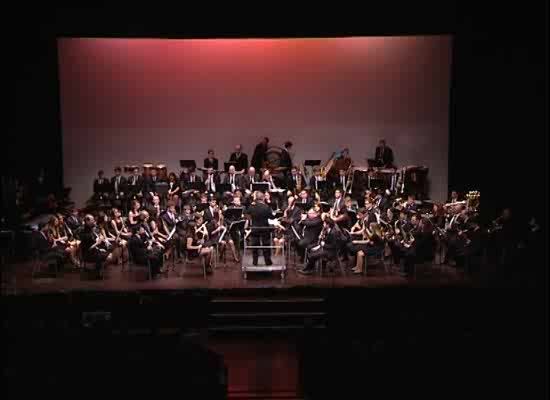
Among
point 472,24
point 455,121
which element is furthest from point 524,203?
point 472,24

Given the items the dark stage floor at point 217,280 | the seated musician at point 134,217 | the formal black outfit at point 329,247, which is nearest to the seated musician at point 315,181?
the formal black outfit at point 329,247

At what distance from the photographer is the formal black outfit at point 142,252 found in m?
11.4

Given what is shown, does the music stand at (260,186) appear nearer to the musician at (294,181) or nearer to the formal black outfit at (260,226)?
the musician at (294,181)

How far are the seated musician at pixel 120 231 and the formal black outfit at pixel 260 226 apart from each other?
2.15 meters

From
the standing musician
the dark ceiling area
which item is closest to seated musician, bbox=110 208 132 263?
the standing musician

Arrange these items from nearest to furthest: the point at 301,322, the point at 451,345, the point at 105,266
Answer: the point at 451,345
the point at 301,322
the point at 105,266

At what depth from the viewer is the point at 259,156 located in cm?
1731

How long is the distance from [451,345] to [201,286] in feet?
14.6

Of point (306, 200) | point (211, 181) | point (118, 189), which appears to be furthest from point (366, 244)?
point (118, 189)

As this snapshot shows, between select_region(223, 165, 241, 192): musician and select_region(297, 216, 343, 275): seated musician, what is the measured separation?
3.62 metres

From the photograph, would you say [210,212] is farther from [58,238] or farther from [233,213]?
[58,238]

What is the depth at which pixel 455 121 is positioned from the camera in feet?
58.2

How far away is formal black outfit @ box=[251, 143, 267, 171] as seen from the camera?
1725 centimetres

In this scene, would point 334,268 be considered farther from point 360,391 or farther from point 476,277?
point 360,391
